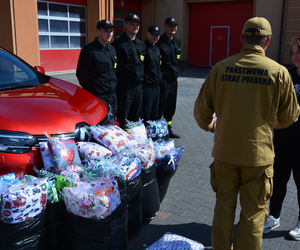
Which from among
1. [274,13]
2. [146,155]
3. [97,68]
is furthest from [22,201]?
[274,13]

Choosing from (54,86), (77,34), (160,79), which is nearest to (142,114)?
(160,79)

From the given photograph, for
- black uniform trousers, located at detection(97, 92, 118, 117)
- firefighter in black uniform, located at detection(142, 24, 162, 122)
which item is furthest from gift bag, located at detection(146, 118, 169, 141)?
firefighter in black uniform, located at detection(142, 24, 162, 122)

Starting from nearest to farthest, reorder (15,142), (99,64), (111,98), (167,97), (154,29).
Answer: (15,142) → (99,64) → (111,98) → (154,29) → (167,97)

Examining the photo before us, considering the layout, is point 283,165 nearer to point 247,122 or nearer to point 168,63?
point 247,122

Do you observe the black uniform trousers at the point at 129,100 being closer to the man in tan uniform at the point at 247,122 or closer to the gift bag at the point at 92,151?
the gift bag at the point at 92,151

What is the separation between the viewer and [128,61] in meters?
5.74

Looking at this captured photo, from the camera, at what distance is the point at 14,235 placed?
7.92ft

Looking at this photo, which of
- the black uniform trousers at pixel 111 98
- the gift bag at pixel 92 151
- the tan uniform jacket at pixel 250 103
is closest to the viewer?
the tan uniform jacket at pixel 250 103

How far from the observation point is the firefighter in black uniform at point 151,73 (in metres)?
6.16

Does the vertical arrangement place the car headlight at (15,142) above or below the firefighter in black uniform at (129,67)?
below

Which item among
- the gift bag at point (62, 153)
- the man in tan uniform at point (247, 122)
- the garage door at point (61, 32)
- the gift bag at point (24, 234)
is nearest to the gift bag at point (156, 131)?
the gift bag at point (62, 153)

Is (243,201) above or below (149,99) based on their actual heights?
below

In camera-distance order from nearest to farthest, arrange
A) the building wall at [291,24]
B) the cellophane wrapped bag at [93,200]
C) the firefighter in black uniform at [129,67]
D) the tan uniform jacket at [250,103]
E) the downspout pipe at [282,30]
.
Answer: the tan uniform jacket at [250,103], the cellophane wrapped bag at [93,200], the firefighter in black uniform at [129,67], the building wall at [291,24], the downspout pipe at [282,30]

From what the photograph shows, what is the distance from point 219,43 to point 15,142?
61.3ft
